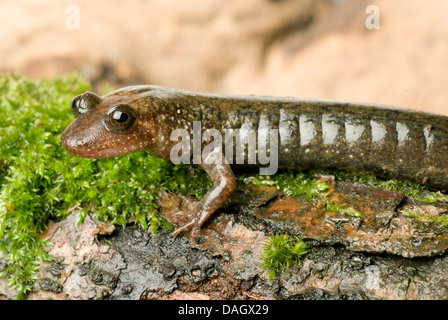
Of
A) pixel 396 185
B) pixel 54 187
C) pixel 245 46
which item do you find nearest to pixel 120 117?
pixel 54 187

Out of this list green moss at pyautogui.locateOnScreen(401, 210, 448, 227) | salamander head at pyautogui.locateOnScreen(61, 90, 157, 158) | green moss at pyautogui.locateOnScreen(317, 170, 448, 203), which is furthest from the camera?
green moss at pyautogui.locateOnScreen(317, 170, 448, 203)

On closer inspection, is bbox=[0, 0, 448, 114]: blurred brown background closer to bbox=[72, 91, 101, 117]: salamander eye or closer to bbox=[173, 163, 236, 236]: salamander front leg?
bbox=[72, 91, 101, 117]: salamander eye

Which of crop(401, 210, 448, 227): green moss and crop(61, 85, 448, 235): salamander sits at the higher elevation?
crop(61, 85, 448, 235): salamander

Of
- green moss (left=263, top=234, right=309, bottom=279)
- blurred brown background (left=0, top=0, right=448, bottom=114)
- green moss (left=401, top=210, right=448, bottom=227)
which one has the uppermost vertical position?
blurred brown background (left=0, top=0, right=448, bottom=114)

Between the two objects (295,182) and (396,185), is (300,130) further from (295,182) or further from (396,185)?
(396,185)

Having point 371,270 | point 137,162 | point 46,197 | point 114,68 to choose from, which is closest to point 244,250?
point 371,270

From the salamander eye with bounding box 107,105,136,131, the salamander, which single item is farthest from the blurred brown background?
the salamander eye with bounding box 107,105,136,131

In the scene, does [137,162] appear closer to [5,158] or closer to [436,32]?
[5,158]
